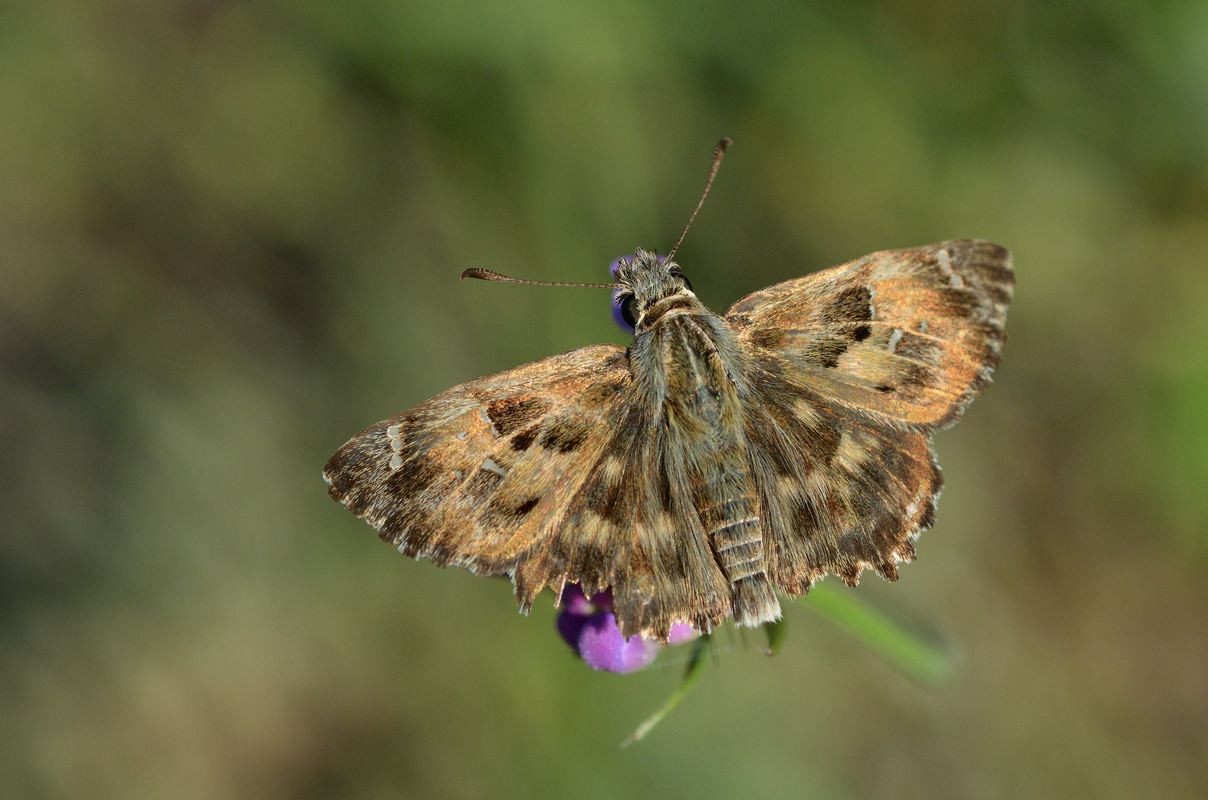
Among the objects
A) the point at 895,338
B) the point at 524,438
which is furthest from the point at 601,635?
the point at 895,338

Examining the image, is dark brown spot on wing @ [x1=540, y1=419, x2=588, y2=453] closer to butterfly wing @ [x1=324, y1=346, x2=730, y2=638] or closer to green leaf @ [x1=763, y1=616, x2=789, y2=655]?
butterfly wing @ [x1=324, y1=346, x2=730, y2=638]

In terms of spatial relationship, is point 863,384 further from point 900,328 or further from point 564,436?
point 564,436

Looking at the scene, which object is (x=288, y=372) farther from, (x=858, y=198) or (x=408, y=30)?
(x=858, y=198)

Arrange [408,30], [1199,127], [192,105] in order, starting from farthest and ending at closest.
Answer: [192,105], [408,30], [1199,127]

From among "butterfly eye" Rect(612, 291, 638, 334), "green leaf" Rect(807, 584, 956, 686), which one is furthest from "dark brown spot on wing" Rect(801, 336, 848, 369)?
"green leaf" Rect(807, 584, 956, 686)

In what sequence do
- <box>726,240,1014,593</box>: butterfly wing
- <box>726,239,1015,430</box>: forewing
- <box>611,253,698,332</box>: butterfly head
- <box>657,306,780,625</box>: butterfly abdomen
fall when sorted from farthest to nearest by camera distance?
<box>611,253,698,332</box>: butterfly head, <box>726,239,1015,430</box>: forewing, <box>726,240,1014,593</box>: butterfly wing, <box>657,306,780,625</box>: butterfly abdomen

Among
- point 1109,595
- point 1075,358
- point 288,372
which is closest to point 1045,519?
point 1109,595

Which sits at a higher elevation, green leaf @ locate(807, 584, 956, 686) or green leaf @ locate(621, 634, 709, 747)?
green leaf @ locate(807, 584, 956, 686)

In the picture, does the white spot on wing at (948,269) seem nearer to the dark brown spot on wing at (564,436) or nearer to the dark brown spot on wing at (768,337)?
the dark brown spot on wing at (768,337)
